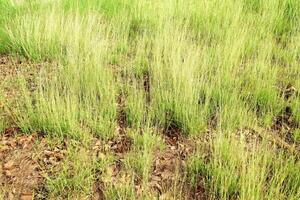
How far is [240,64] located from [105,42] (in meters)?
2.21

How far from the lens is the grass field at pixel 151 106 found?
12.3 ft

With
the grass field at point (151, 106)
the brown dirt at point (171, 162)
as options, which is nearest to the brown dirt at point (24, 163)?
the grass field at point (151, 106)

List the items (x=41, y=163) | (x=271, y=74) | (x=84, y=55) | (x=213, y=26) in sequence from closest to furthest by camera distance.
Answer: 1. (x=41, y=163)
2. (x=271, y=74)
3. (x=84, y=55)
4. (x=213, y=26)

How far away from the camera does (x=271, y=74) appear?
5.44 m

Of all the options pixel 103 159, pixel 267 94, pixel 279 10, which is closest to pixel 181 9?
pixel 279 10

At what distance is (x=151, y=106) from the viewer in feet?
15.7

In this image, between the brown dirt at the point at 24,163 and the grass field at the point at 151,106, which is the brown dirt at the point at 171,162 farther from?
the brown dirt at the point at 24,163

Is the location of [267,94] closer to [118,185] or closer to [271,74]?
[271,74]

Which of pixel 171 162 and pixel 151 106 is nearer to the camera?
pixel 171 162

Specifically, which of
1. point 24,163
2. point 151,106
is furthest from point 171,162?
point 24,163

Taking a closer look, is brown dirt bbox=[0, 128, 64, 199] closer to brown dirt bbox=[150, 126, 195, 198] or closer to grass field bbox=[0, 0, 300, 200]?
grass field bbox=[0, 0, 300, 200]

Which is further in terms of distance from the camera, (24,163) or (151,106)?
(151,106)

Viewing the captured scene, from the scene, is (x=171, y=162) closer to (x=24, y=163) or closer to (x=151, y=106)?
(x=151, y=106)

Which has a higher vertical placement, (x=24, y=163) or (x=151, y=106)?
(x=151, y=106)
